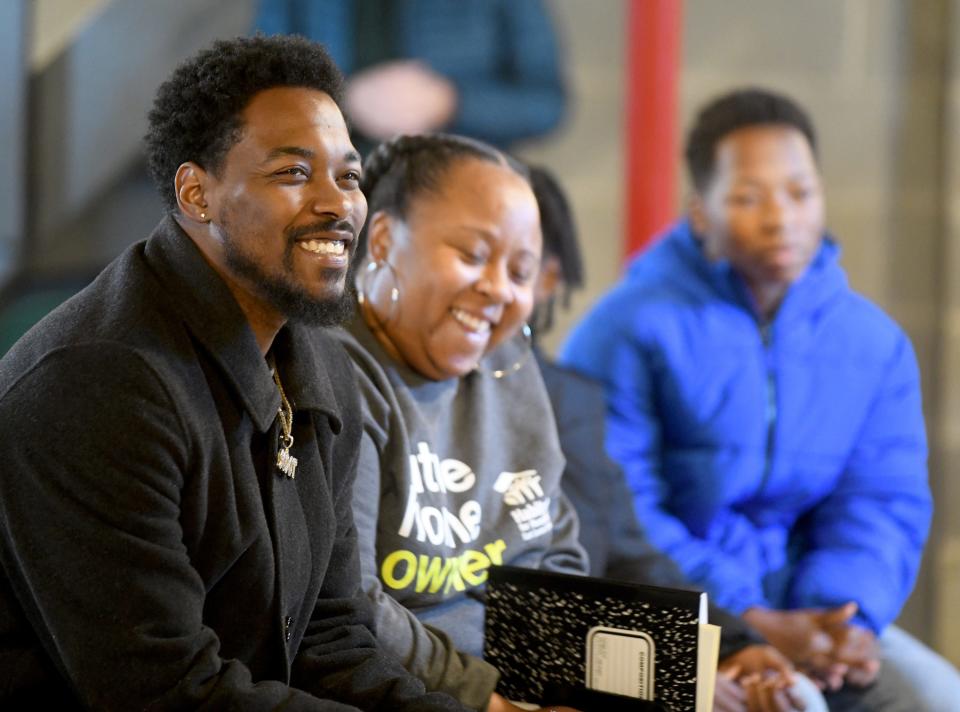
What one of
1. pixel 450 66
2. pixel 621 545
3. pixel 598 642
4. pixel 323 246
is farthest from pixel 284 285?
pixel 450 66

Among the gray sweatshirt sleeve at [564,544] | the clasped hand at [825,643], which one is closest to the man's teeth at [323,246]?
the gray sweatshirt sleeve at [564,544]

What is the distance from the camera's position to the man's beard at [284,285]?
1.18 m

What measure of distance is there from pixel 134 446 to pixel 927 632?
255 centimetres

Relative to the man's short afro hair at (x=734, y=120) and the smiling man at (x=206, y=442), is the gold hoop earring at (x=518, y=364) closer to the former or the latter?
the smiling man at (x=206, y=442)

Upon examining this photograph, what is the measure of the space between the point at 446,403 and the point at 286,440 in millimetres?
382

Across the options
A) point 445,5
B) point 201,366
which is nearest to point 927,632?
point 445,5

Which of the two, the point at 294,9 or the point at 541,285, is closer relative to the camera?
the point at 541,285

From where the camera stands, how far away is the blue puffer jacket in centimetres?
203

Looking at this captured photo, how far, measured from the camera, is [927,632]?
124 inches

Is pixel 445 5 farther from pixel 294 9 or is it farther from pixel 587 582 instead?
pixel 587 582

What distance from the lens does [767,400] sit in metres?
2.11

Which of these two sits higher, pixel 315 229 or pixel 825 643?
pixel 315 229

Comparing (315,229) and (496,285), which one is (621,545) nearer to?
(496,285)

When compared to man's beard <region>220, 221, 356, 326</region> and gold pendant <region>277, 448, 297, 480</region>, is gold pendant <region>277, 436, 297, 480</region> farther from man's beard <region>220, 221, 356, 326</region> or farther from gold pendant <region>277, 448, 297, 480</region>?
man's beard <region>220, 221, 356, 326</region>
